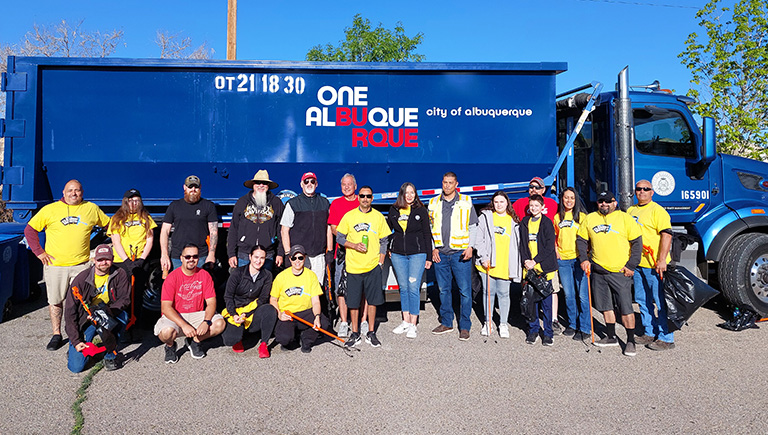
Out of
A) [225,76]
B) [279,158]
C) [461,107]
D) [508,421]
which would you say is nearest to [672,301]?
[508,421]

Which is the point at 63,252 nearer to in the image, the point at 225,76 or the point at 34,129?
the point at 34,129

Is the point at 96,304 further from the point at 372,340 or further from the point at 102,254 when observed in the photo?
the point at 372,340

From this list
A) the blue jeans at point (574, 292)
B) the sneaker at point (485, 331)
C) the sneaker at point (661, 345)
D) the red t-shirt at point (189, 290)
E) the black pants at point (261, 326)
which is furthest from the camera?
the sneaker at point (485, 331)

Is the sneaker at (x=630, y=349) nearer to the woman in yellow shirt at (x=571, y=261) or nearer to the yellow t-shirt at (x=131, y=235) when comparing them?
the woman in yellow shirt at (x=571, y=261)

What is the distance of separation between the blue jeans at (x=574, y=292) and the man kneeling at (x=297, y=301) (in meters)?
2.67

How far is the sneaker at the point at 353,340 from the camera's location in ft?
18.1

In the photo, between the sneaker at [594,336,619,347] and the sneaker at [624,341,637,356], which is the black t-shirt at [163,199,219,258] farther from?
the sneaker at [624,341,637,356]

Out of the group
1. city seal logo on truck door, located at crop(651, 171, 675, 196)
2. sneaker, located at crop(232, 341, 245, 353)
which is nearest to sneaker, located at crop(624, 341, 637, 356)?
city seal logo on truck door, located at crop(651, 171, 675, 196)

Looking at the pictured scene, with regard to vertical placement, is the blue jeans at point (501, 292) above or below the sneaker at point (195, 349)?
above

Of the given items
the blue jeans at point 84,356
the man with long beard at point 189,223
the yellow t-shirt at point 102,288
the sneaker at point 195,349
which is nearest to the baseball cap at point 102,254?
the yellow t-shirt at point 102,288

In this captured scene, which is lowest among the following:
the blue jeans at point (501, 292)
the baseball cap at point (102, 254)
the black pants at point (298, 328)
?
the black pants at point (298, 328)

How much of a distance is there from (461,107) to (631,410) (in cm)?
390

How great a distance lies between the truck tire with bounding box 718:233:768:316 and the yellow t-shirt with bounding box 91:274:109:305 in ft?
22.5

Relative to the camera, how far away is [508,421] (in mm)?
3861
